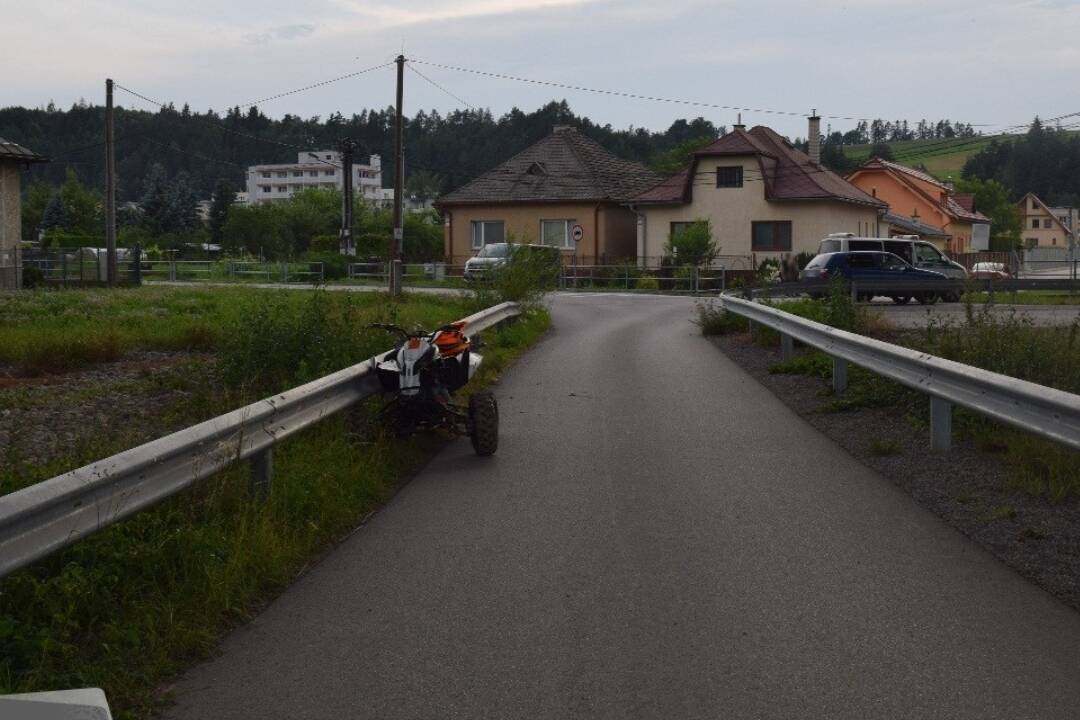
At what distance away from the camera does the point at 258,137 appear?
499ft

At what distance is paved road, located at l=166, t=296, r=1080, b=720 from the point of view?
4926 mm

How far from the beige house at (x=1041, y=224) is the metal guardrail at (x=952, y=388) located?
472ft

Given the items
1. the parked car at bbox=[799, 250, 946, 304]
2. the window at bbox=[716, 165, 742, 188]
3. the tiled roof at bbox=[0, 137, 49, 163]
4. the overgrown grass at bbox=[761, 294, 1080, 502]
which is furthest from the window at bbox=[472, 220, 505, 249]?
the overgrown grass at bbox=[761, 294, 1080, 502]

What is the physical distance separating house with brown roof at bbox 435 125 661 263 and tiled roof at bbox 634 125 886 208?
89.0 inches

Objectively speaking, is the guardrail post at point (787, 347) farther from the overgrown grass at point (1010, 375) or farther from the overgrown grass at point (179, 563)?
the overgrown grass at point (179, 563)

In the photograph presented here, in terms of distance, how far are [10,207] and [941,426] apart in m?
37.9

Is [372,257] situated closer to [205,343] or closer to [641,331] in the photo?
[641,331]

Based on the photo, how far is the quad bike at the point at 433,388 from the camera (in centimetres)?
1005

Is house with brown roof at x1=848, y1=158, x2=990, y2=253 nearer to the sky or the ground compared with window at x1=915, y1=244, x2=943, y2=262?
nearer to the sky

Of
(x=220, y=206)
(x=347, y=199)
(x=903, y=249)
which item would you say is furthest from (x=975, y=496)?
(x=220, y=206)

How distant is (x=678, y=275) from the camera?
49.1 meters

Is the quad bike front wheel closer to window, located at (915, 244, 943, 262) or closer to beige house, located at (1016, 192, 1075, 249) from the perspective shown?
window, located at (915, 244, 943, 262)

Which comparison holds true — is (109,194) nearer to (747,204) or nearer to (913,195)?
(747,204)

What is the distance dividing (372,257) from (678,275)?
16795 mm
